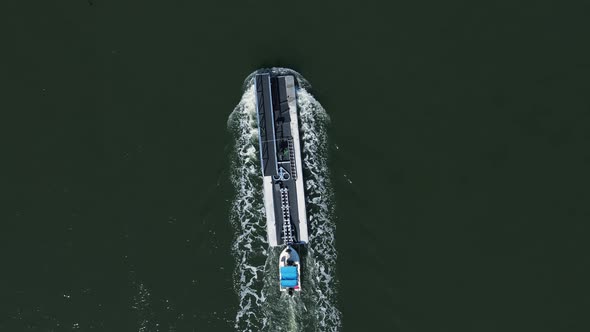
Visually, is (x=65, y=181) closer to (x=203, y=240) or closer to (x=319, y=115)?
(x=203, y=240)

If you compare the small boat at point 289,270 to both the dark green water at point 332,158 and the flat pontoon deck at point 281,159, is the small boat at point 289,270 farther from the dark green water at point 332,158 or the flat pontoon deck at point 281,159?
the dark green water at point 332,158

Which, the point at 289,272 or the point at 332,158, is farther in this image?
the point at 332,158

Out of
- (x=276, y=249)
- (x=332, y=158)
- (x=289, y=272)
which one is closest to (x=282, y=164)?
(x=332, y=158)

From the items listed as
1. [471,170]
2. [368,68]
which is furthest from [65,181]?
[471,170]

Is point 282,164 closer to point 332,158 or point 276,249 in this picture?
point 332,158

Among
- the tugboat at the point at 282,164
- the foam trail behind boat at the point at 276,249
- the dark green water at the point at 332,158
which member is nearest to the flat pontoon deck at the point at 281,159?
the tugboat at the point at 282,164

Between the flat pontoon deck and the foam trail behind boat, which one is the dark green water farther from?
the flat pontoon deck
